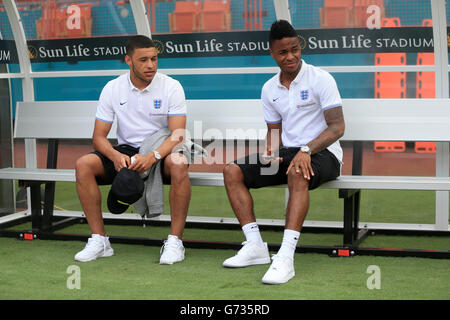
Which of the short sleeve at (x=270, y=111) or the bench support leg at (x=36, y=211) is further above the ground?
the short sleeve at (x=270, y=111)

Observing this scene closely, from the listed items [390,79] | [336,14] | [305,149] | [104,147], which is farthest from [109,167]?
[390,79]

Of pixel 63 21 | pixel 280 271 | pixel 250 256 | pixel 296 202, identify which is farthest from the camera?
pixel 63 21

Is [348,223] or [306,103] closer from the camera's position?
[306,103]

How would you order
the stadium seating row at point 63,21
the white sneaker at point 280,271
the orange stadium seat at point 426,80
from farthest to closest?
the stadium seating row at point 63,21
the orange stadium seat at point 426,80
the white sneaker at point 280,271

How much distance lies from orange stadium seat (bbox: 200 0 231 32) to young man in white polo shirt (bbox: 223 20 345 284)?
49.7 inches

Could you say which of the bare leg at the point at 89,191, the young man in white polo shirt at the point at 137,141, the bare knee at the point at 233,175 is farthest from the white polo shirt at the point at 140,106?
the bare knee at the point at 233,175

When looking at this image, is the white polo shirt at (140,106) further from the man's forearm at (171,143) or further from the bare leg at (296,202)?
the bare leg at (296,202)

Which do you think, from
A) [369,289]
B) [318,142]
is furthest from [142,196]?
[369,289]

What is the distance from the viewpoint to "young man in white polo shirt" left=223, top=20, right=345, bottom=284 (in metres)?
4.16

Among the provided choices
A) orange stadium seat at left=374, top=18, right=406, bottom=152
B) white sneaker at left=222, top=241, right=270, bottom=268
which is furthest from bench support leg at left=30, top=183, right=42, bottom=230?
orange stadium seat at left=374, top=18, right=406, bottom=152

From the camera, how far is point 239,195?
4305 millimetres

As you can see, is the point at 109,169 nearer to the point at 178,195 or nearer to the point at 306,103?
the point at 178,195

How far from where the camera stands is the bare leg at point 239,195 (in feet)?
14.1

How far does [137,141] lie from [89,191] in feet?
1.65
